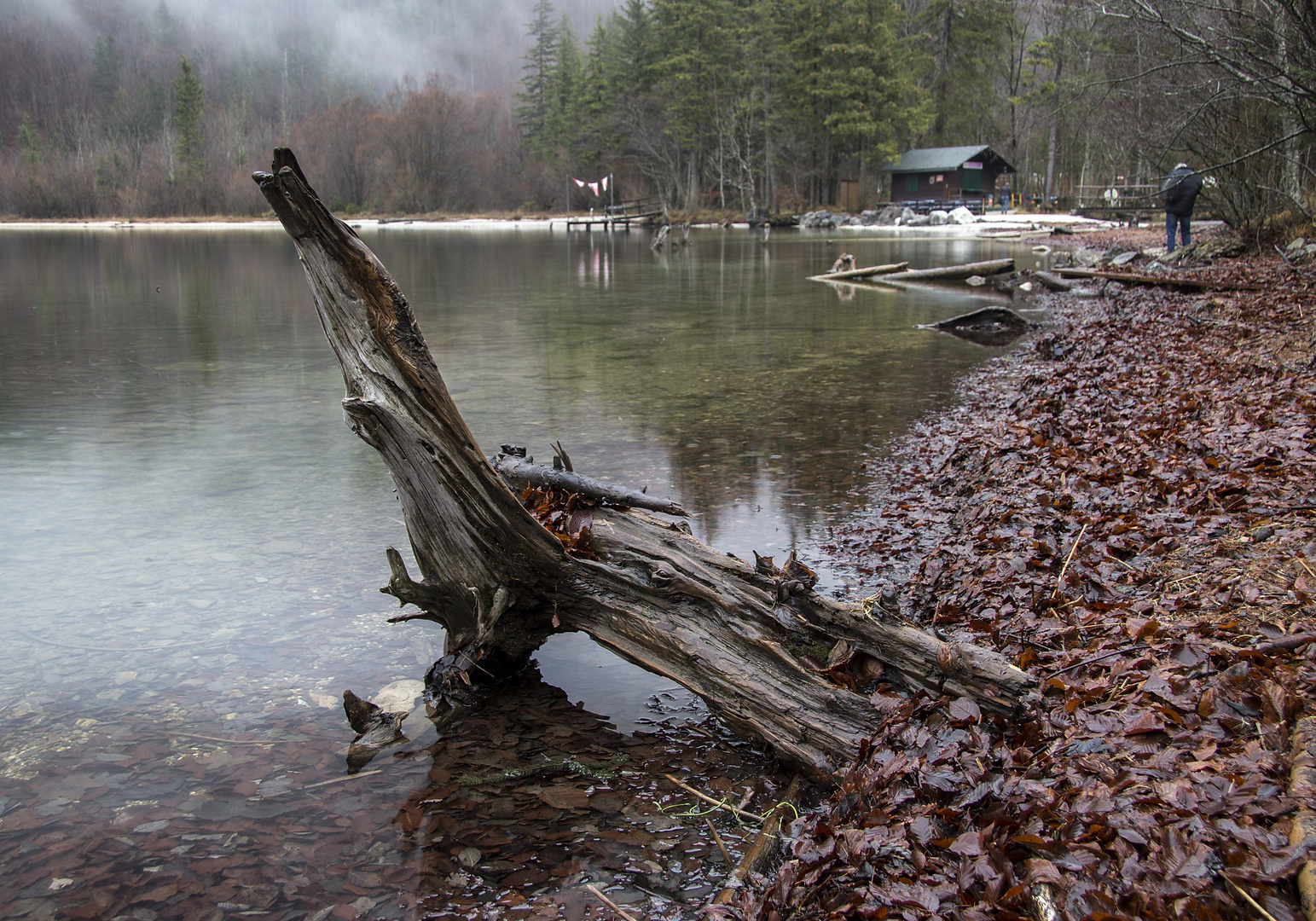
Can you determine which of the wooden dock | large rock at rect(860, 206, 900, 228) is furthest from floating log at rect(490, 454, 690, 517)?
large rock at rect(860, 206, 900, 228)

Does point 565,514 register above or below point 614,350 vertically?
below

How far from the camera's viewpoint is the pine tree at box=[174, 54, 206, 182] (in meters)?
88.2

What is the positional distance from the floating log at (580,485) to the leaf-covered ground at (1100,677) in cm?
155

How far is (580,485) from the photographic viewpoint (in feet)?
15.9

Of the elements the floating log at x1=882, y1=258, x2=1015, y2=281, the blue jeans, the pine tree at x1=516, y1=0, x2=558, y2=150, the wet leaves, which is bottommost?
the wet leaves

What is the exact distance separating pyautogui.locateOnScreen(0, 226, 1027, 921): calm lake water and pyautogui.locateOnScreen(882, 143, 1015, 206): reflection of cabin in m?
53.5

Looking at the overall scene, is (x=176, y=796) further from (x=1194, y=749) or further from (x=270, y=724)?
(x=1194, y=749)

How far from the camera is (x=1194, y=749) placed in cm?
275

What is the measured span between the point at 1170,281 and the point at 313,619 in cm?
1661

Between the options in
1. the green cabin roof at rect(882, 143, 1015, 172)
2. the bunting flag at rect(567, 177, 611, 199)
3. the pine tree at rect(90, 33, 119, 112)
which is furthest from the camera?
the pine tree at rect(90, 33, 119, 112)

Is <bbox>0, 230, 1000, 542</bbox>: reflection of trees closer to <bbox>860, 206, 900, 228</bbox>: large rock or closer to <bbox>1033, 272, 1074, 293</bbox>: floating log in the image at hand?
<bbox>1033, 272, 1074, 293</bbox>: floating log

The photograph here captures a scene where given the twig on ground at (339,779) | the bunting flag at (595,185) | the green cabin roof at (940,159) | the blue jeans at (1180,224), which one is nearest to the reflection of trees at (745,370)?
the twig on ground at (339,779)

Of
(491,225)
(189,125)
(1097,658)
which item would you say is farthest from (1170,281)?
(189,125)

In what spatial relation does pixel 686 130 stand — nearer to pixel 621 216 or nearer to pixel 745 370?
pixel 621 216
